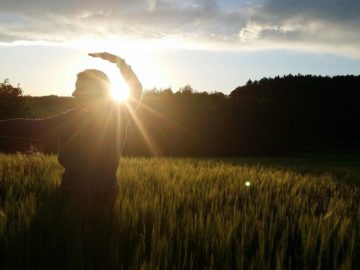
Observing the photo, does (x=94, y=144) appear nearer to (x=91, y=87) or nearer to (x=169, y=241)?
(x=91, y=87)

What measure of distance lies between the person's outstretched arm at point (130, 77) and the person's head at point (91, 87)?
0.44 meters

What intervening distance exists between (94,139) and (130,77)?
0.78 meters

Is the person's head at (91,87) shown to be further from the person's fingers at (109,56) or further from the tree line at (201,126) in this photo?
the tree line at (201,126)

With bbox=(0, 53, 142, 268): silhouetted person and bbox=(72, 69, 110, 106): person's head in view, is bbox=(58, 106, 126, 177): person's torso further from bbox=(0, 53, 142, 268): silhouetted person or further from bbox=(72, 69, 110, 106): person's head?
bbox=(72, 69, 110, 106): person's head

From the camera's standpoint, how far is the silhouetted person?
4488 millimetres

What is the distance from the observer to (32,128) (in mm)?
3607

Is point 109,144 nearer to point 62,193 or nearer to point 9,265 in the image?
point 62,193

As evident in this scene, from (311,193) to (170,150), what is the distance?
13.8 m

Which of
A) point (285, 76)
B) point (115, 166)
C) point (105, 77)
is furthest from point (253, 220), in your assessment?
point (285, 76)

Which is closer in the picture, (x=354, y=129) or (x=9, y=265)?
(x=9, y=265)

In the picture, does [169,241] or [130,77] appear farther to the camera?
[130,77]

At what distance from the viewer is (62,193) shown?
5.05 metres

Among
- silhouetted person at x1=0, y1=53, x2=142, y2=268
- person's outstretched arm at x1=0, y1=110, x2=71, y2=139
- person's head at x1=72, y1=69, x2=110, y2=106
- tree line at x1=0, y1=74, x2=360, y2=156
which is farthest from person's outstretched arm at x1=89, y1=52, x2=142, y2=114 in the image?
tree line at x1=0, y1=74, x2=360, y2=156

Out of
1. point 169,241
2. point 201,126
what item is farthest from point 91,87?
point 201,126
